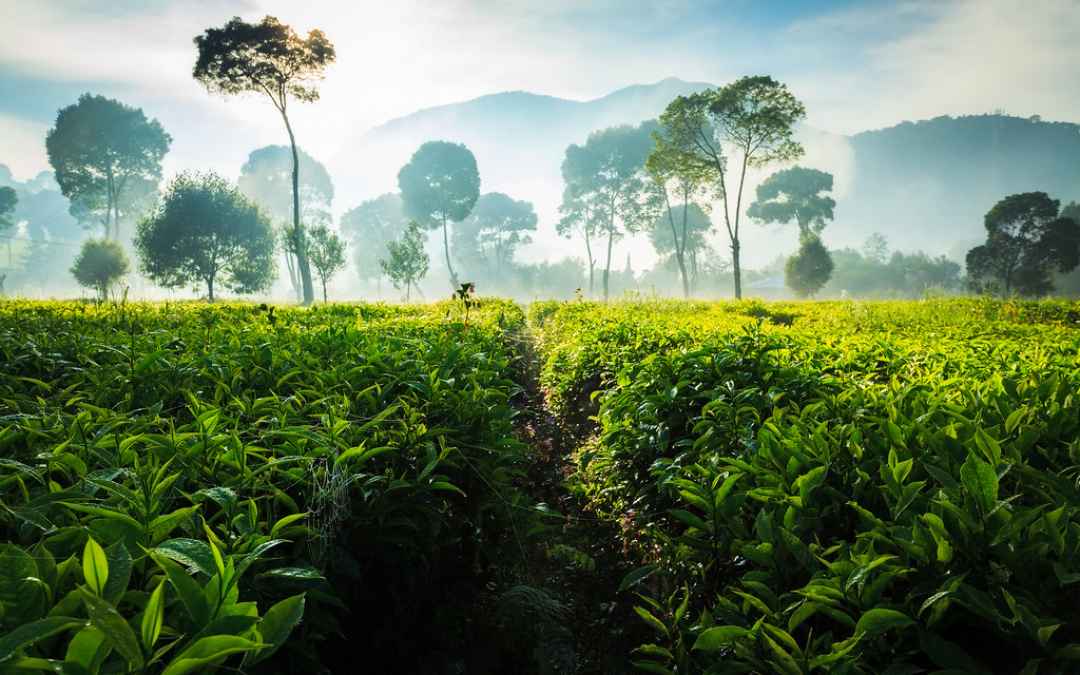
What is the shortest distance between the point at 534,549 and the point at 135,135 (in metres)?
73.5

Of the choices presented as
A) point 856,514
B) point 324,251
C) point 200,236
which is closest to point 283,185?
point 200,236

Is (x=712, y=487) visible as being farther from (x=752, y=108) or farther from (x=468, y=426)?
(x=752, y=108)

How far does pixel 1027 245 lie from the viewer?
149 ft

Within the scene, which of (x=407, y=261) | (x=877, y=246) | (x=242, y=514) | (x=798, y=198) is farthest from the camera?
(x=877, y=246)

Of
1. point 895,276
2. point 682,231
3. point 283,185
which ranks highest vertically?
point 283,185

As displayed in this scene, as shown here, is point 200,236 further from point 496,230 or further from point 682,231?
point 496,230

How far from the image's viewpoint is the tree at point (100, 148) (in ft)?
166

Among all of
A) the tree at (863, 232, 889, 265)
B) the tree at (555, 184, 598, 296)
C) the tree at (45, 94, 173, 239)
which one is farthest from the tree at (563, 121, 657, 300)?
the tree at (863, 232, 889, 265)

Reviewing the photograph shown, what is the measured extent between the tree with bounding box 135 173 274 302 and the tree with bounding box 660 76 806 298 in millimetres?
33746

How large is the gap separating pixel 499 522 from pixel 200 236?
44.1 meters

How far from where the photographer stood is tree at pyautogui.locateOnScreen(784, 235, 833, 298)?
178 ft

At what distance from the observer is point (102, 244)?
40.9 m

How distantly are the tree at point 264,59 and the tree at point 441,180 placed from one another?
28357 millimetres

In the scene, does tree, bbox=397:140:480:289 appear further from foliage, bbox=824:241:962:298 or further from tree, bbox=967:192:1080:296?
foliage, bbox=824:241:962:298
